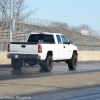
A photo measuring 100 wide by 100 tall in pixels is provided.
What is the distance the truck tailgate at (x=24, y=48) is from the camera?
2047 centimetres

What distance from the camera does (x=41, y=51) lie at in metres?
20.5

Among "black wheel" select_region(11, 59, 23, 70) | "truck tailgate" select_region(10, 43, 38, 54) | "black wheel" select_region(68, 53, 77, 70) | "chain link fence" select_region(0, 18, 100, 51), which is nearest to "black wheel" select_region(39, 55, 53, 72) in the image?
"truck tailgate" select_region(10, 43, 38, 54)

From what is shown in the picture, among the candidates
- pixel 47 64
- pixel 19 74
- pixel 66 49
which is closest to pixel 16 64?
pixel 47 64

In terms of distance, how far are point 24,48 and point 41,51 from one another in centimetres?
98

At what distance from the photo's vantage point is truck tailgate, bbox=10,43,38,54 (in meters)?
20.5

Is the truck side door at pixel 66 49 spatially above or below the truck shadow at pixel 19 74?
above

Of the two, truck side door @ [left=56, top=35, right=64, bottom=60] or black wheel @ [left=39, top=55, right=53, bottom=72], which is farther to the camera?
truck side door @ [left=56, top=35, right=64, bottom=60]

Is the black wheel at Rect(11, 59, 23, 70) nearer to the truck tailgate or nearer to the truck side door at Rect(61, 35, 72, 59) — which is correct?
the truck tailgate

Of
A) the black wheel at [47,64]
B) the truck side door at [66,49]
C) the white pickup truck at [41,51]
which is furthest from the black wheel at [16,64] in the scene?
the truck side door at [66,49]

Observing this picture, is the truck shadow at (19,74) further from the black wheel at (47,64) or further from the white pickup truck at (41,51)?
the white pickup truck at (41,51)

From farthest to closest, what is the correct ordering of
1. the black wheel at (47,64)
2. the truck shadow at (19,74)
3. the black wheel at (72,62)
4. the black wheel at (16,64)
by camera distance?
1. the black wheel at (72,62)
2. the black wheel at (16,64)
3. the black wheel at (47,64)
4. the truck shadow at (19,74)

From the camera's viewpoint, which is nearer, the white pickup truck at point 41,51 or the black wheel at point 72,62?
the white pickup truck at point 41,51

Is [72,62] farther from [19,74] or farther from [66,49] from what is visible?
[19,74]

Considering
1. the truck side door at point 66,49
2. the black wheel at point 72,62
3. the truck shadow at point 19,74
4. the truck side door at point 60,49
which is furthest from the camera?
the black wheel at point 72,62
